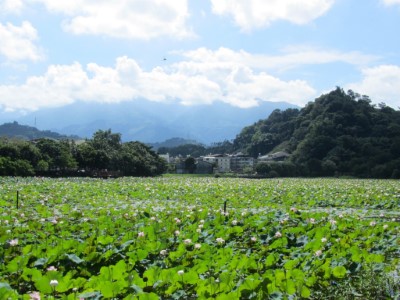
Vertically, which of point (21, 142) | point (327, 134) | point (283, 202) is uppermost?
point (327, 134)

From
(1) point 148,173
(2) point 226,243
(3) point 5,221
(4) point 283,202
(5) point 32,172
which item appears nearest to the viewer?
(2) point 226,243

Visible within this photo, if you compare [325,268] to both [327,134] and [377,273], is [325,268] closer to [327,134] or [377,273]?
[377,273]

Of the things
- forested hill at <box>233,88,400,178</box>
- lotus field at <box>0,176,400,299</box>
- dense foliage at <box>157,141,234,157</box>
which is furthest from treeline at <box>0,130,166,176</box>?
dense foliage at <box>157,141,234,157</box>

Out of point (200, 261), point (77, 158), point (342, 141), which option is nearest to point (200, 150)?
point (342, 141)

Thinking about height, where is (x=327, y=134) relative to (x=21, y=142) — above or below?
above

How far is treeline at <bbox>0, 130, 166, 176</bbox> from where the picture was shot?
119ft

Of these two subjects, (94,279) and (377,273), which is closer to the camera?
(94,279)

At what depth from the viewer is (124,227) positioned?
263 inches

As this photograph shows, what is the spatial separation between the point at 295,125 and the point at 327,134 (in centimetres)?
1957

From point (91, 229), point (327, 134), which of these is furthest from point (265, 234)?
point (327, 134)

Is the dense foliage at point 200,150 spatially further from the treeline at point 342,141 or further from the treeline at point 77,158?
the treeline at point 77,158

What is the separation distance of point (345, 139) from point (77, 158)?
41592 mm

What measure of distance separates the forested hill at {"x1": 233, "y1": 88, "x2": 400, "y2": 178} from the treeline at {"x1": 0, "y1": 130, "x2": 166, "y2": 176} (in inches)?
959

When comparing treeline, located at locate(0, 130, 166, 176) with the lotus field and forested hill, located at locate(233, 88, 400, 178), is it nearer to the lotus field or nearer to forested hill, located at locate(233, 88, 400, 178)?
forested hill, located at locate(233, 88, 400, 178)
